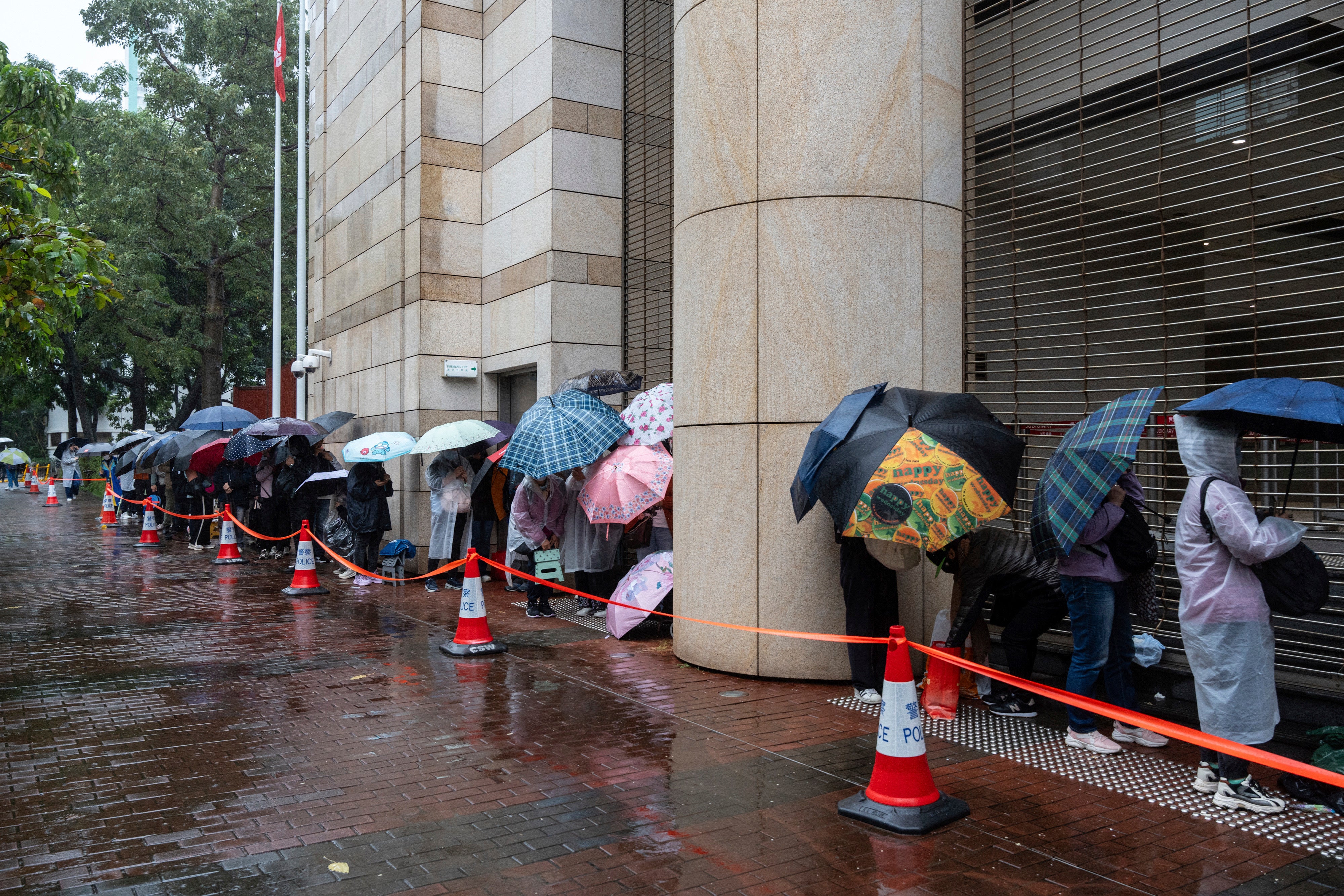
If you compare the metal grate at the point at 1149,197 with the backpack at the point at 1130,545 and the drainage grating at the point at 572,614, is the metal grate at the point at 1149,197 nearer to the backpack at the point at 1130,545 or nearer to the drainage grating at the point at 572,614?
the backpack at the point at 1130,545

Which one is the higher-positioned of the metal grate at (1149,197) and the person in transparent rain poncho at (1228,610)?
the metal grate at (1149,197)

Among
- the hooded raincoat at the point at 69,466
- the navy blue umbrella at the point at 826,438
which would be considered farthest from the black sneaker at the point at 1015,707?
the hooded raincoat at the point at 69,466

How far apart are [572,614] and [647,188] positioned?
20.5 feet

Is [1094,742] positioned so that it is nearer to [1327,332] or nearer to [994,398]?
[1327,332]

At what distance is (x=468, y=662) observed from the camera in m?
8.88

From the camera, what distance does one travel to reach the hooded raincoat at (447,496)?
534 inches

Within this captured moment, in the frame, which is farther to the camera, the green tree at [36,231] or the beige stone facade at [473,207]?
the beige stone facade at [473,207]

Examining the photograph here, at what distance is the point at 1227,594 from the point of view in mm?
5148

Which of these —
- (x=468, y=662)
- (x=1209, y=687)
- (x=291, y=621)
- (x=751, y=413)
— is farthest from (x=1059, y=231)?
(x=291, y=621)

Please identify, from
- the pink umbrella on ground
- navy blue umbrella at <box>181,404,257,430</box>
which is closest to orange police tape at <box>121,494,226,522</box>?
navy blue umbrella at <box>181,404,257,430</box>

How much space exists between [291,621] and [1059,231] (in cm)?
877

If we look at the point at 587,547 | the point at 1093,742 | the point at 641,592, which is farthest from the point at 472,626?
the point at 1093,742

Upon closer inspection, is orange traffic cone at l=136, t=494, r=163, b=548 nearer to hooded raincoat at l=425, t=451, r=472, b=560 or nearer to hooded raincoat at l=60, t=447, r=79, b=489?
hooded raincoat at l=425, t=451, r=472, b=560

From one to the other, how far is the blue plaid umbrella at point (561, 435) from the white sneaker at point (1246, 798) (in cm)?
626
